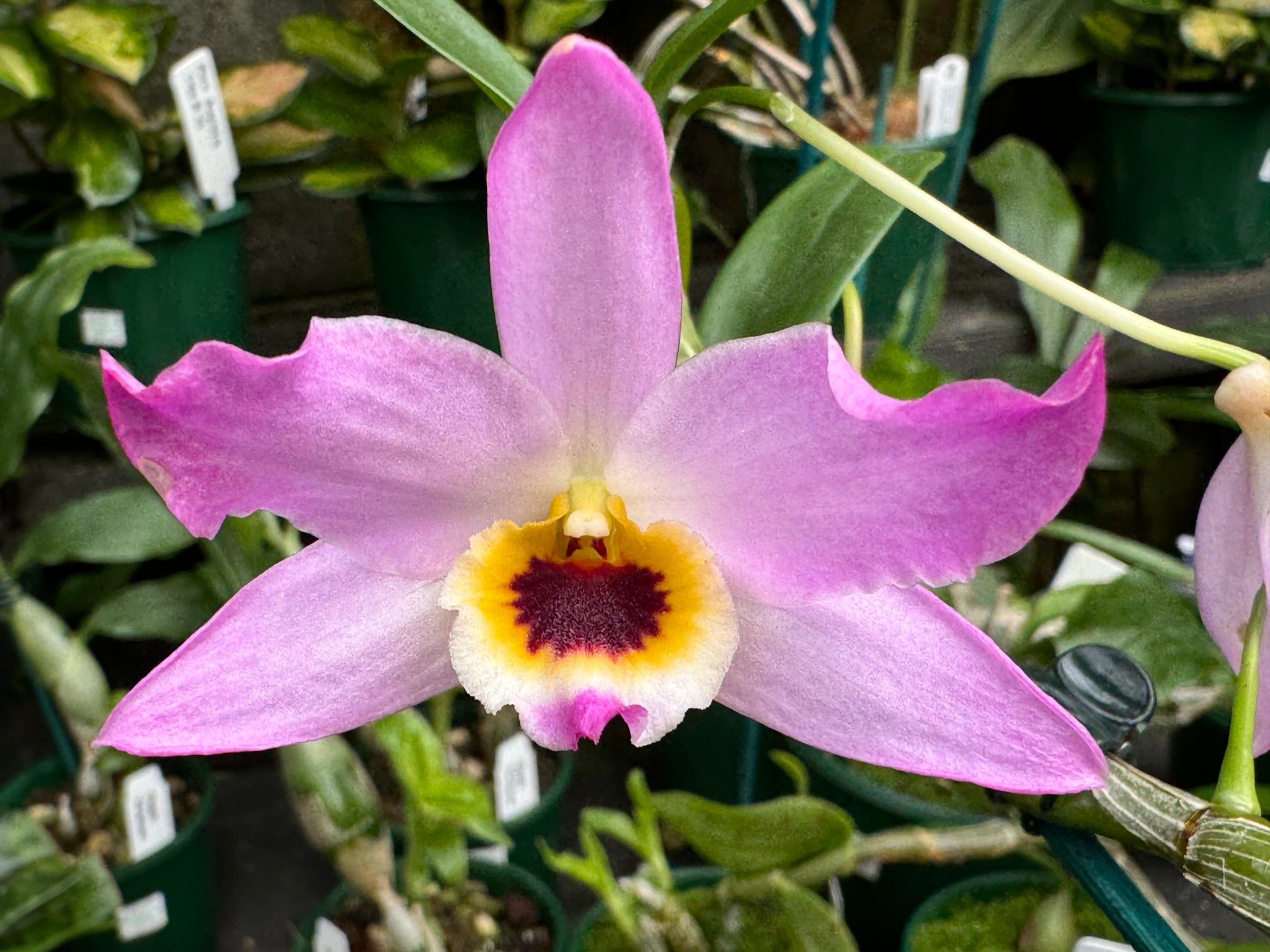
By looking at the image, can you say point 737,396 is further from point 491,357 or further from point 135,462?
point 135,462

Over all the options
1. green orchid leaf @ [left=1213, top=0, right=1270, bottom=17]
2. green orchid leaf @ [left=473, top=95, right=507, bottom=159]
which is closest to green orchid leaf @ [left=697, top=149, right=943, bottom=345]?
green orchid leaf @ [left=473, top=95, right=507, bottom=159]

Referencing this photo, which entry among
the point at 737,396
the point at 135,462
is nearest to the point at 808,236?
the point at 737,396

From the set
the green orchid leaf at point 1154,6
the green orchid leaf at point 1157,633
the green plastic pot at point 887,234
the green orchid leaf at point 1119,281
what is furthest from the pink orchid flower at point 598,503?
the green orchid leaf at point 1154,6

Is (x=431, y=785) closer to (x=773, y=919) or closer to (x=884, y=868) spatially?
(x=773, y=919)

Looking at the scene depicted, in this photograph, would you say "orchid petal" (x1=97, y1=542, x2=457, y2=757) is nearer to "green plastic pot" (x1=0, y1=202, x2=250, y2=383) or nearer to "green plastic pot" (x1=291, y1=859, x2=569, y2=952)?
"green plastic pot" (x1=291, y1=859, x2=569, y2=952)

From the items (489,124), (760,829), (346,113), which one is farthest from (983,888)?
(346,113)
